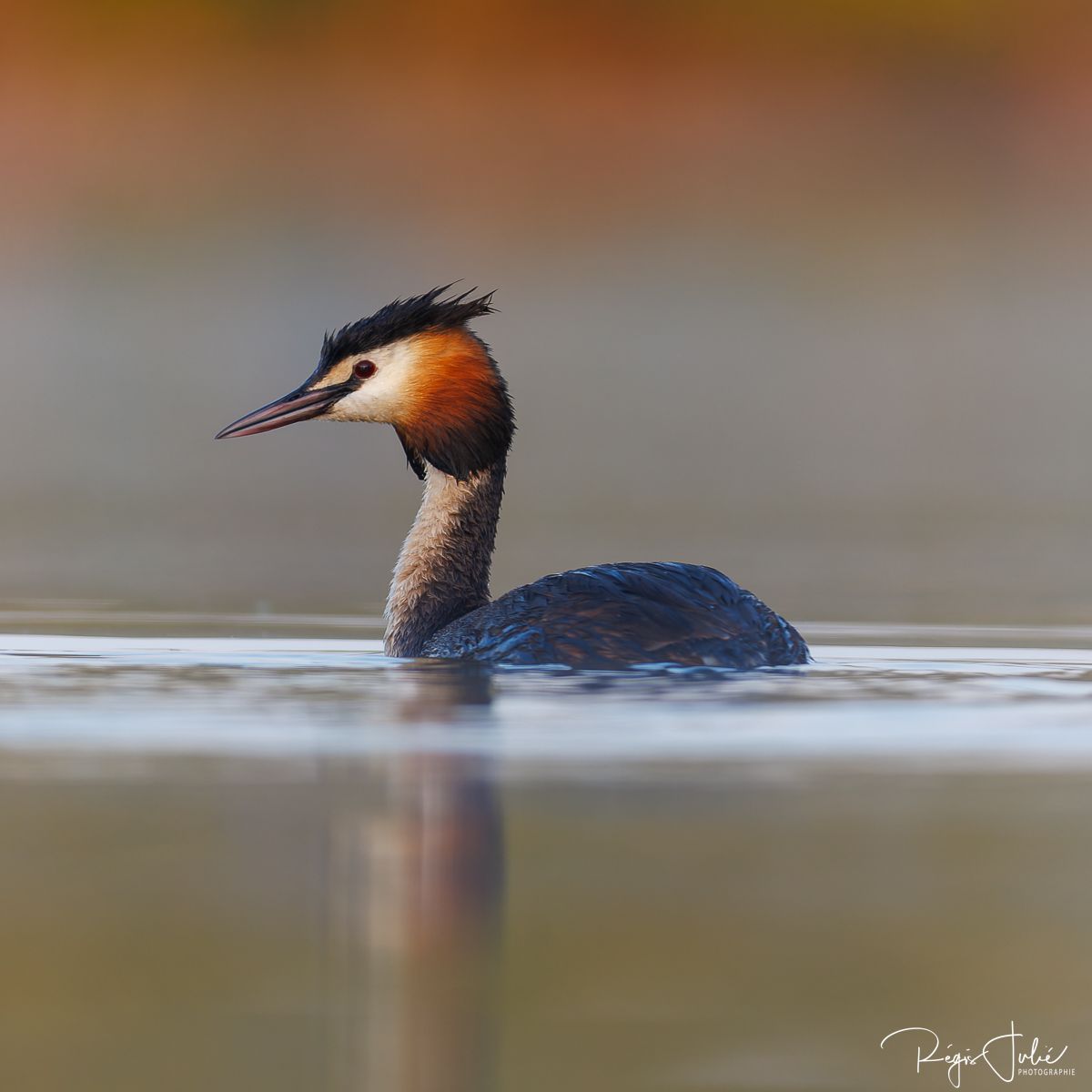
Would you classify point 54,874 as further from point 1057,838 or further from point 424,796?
point 1057,838

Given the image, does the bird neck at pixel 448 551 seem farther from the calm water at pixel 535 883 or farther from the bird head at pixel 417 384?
the calm water at pixel 535 883

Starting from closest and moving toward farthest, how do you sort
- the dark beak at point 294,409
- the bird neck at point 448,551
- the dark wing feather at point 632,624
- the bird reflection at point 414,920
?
the bird reflection at point 414,920, the dark wing feather at point 632,624, the bird neck at point 448,551, the dark beak at point 294,409

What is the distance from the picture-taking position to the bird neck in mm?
9633

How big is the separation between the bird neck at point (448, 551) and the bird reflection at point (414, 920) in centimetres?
310

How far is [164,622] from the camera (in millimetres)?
10570

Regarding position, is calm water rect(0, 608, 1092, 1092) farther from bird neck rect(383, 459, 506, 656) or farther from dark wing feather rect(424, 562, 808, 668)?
bird neck rect(383, 459, 506, 656)

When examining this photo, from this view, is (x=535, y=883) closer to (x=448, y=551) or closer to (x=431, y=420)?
(x=448, y=551)

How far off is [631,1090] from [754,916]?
1.02 m

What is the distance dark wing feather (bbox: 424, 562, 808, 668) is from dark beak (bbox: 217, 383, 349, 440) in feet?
4.42

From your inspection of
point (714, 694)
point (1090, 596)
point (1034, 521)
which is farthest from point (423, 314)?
point (1034, 521)

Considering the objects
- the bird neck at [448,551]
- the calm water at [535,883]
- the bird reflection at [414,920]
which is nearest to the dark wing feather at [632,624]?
the calm water at [535,883]

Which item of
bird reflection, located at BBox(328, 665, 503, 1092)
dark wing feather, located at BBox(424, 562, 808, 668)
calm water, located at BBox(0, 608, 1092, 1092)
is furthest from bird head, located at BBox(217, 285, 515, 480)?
bird reflection, located at BBox(328, 665, 503, 1092)

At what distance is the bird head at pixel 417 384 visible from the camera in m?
9.78

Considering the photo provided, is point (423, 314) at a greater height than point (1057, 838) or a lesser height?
greater
